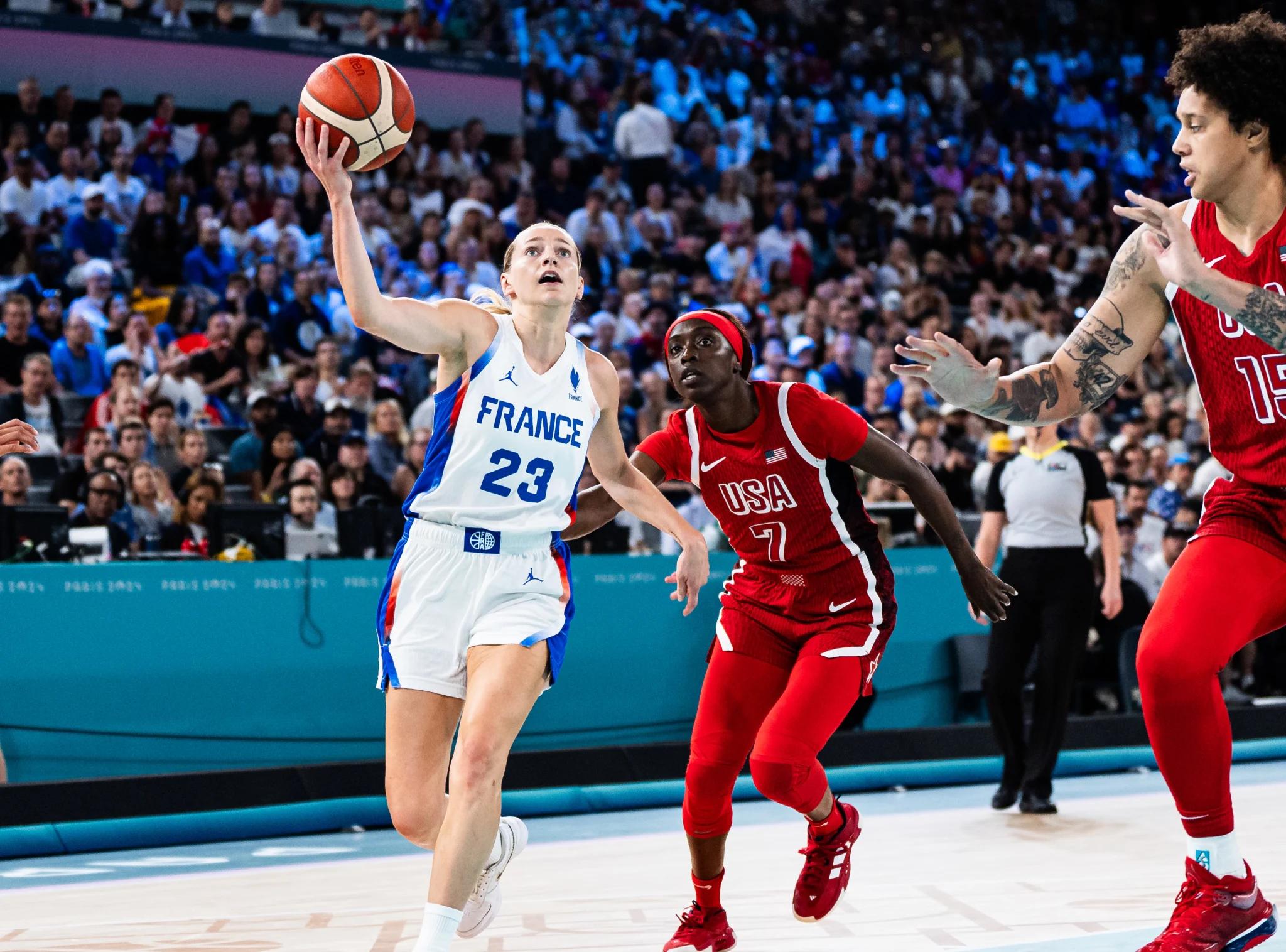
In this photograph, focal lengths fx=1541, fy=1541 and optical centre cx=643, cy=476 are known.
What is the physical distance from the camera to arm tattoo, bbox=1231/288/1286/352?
3.69 m

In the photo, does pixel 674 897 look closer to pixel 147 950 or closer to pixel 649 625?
pixel 147 950

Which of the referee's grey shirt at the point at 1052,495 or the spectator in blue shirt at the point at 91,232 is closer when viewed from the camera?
the referee's grey shirt at the point at 1052,495

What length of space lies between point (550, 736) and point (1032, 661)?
369cm

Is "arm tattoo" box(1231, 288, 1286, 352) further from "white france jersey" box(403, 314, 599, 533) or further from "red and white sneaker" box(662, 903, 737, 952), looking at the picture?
"red and white sneaker" box(662, 903, 737, 952)

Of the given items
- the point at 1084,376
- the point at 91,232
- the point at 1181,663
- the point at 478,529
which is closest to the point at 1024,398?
the point at 1084,376

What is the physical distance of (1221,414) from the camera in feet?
13.2

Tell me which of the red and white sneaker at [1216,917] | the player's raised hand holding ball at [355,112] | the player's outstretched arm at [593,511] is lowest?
the red and white sneaker at [1216,917]

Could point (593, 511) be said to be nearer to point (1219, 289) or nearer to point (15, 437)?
point (15, 437)

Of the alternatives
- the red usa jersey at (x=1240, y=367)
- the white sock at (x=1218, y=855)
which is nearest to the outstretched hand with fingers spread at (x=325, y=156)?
the red usa jersey at (x=1240, y=367)

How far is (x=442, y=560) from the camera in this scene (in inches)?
181

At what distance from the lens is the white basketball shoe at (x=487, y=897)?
4.84 m

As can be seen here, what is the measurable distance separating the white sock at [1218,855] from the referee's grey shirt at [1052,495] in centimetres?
453

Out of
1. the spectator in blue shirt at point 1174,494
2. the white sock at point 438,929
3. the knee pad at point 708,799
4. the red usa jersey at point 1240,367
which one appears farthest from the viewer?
the spectator in blue shirt at point 1174,494

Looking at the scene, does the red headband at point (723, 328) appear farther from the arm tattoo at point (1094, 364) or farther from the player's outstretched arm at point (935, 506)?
the arm tattoo at point (1094, 364)
